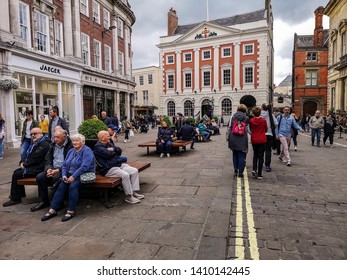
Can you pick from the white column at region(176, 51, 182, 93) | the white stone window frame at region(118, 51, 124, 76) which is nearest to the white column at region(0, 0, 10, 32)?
the white stone window frame at region(118, 51, 124, 76)

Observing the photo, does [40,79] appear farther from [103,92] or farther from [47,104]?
[103,92]

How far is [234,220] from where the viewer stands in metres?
4.09

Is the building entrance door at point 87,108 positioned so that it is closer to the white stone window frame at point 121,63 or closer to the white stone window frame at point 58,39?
the white stone window frame at point 58,39

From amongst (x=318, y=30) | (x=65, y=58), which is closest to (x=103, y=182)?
(x=65, y=58)

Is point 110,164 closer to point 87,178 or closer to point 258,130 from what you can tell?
point 87,178

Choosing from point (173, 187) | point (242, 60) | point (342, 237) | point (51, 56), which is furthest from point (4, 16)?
point (242, 60)

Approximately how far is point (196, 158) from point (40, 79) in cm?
1132

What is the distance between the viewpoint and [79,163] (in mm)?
4441

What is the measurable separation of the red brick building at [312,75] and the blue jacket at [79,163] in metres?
42.2

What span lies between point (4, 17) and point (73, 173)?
40.6 feet

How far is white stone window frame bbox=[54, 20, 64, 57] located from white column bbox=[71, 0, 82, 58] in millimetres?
1208

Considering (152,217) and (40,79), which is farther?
(40,79)

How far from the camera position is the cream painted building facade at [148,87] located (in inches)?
2060

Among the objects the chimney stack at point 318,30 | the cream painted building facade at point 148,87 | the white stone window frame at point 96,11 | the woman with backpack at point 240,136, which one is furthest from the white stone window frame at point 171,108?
the woman with backpack at point 240,136
